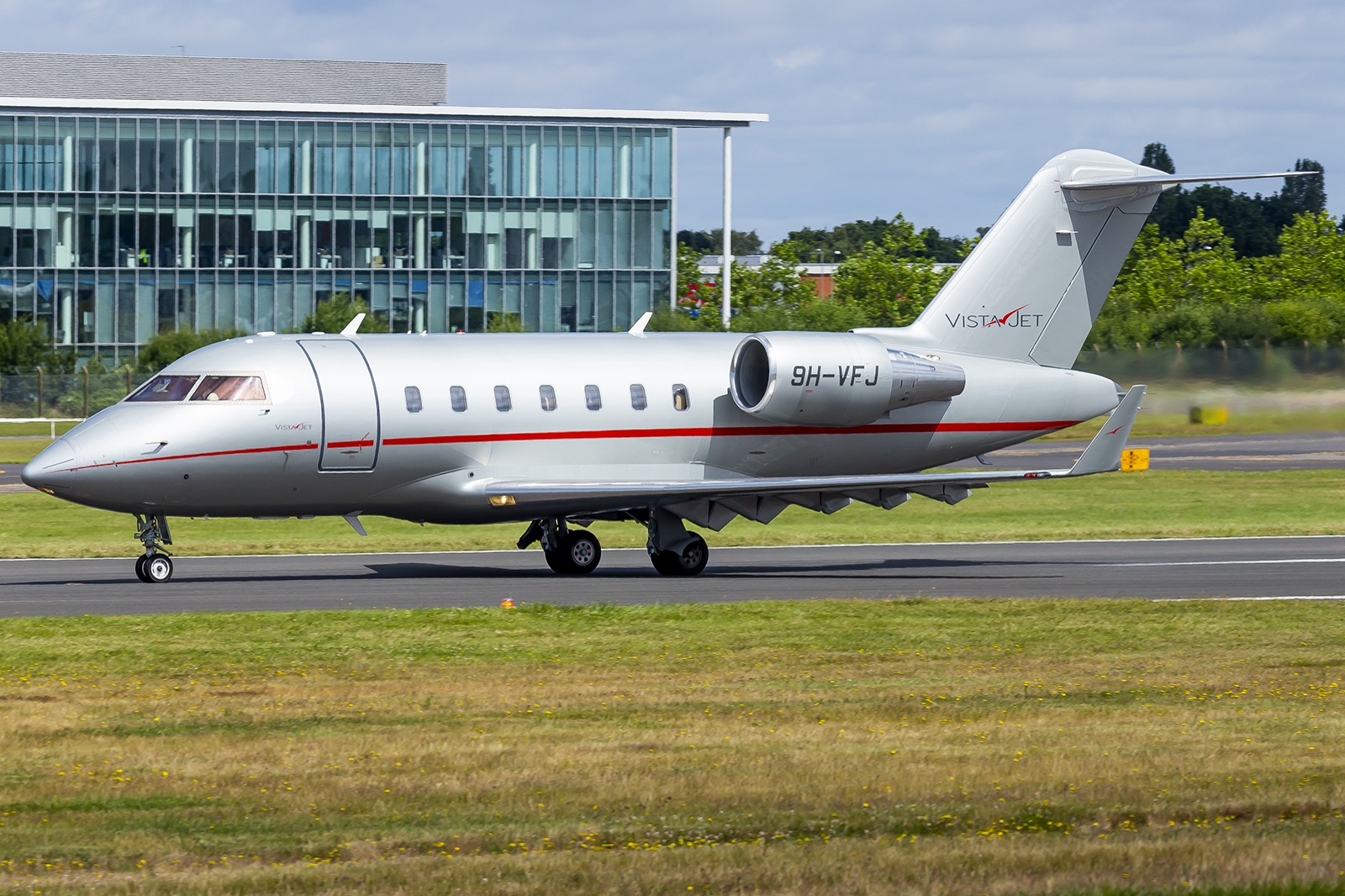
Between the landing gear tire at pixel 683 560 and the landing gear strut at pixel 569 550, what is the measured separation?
107cm

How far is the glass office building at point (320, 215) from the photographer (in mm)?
87562

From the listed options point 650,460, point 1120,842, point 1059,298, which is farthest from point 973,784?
point 1059,298

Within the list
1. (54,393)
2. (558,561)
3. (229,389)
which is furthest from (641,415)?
(54,393)

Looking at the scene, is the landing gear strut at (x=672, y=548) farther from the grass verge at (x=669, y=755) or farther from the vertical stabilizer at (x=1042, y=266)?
the grass verge at (x=669, y=755)

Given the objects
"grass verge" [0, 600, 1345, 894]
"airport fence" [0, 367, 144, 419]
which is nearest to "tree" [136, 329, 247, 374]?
"airport fence" [0, 367, 144, 419]

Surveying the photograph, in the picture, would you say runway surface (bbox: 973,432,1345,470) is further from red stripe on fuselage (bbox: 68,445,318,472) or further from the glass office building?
the glass office building

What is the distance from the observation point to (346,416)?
25109mm

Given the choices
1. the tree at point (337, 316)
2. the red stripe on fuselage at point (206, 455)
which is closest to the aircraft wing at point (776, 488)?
the red stripe on fuselage at point (206, 455)

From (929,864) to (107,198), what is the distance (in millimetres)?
85385

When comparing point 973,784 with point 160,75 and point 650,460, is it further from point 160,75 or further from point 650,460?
point 160,75

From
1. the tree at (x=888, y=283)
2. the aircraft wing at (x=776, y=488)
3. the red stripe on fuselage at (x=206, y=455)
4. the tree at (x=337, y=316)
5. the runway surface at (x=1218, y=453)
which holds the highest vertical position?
the tree at (x=888, y=283)

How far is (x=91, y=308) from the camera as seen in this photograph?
88625 millimetres

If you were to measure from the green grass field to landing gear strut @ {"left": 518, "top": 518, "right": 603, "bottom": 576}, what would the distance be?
5288 mm

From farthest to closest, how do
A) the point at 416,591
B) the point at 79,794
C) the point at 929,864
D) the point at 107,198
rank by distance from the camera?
the point at 107,198 < the point at 416,591 < the point at 79,794 < the point at 929,864
